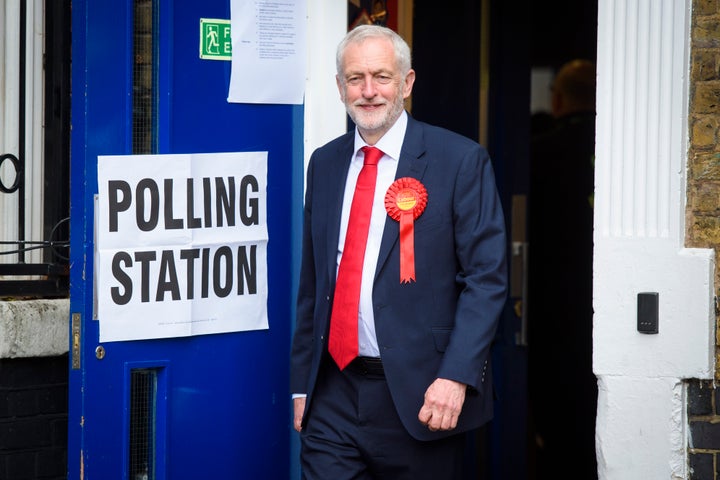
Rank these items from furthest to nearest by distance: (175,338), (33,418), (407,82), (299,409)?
(33,418) < (175,338) < (299,409) < (407,82)

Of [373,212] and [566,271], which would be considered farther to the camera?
[566,271]

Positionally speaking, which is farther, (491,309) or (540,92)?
(540,92)

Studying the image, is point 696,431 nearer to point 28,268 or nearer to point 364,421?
point 364,421

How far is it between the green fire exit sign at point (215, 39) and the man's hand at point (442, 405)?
1.58 m

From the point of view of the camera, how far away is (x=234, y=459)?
13.8 feet

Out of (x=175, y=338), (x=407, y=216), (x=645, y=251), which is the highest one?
(x=407, y=216)

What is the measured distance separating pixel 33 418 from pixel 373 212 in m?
1.83

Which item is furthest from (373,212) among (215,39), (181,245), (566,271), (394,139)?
(566,271)

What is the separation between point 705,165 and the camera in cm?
378

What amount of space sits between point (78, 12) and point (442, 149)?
140 centimetres

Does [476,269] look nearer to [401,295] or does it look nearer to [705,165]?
[401,295]

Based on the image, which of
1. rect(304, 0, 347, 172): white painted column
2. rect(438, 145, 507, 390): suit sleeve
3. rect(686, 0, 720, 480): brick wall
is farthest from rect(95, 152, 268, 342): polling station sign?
rect(686, 0, 720, 480): brick wall

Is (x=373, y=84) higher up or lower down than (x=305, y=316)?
higher up

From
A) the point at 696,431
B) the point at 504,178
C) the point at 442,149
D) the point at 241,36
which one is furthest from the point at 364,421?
the point at 504,178
